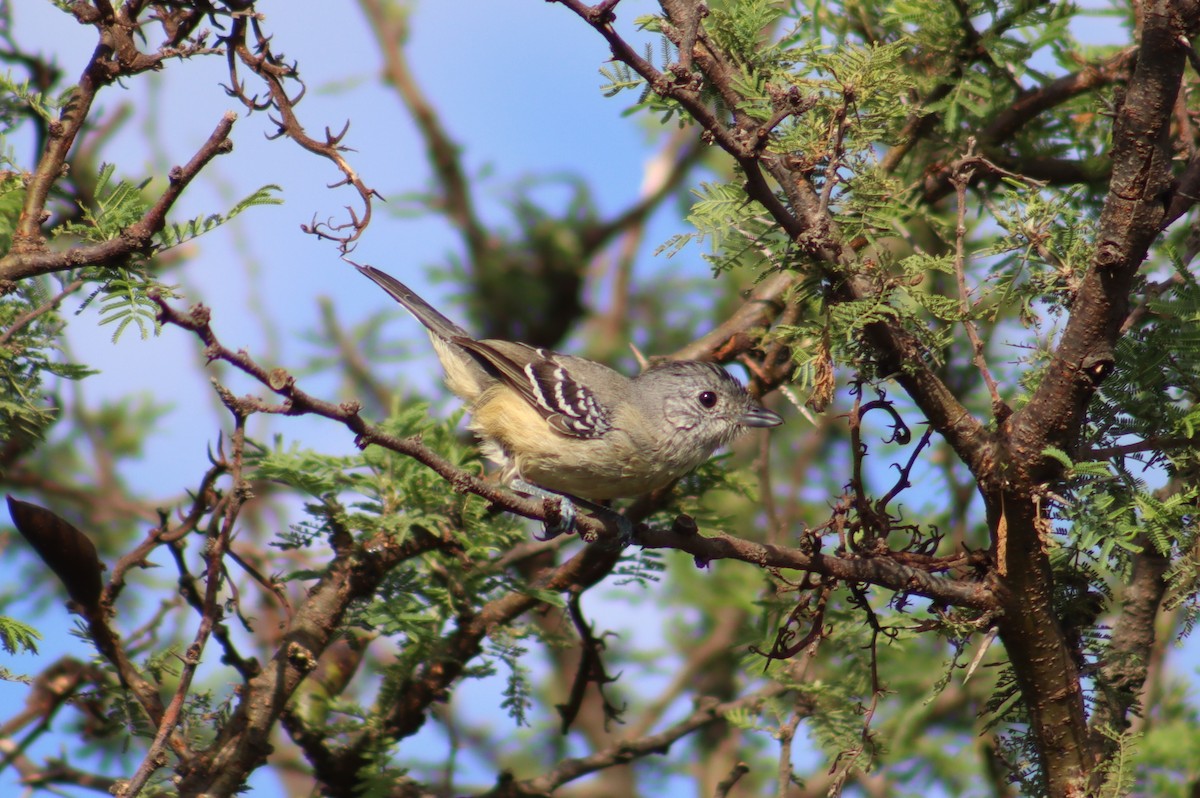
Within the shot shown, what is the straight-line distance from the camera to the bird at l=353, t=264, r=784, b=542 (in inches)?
197

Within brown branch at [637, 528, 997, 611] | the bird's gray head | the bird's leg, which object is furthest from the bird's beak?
brown branch at [637, 528, 997, 611]

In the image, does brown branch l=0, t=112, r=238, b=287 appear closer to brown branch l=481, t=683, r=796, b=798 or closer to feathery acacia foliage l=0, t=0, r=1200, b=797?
feathery acacia foliage l=0, t=0, r=1200, b=797

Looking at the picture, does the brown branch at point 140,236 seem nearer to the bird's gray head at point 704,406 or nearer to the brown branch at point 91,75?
the brown branch at point 91,75

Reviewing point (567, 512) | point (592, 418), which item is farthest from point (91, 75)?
point (592, 418)

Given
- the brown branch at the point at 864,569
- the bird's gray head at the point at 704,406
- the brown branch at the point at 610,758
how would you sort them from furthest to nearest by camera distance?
the bird's gray head at the point at 704,406 → the brown branch at the point at 610,758 → the brown branch at the point at 864,569

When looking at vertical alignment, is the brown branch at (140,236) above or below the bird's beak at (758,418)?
below

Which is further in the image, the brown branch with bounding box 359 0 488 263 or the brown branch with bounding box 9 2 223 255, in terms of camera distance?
the brown branch with bounding box 359 0 488 263

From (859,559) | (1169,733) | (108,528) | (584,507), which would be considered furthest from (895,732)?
(108,528)

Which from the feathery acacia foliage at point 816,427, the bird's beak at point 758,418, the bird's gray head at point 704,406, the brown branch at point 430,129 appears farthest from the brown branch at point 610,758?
the brown branch at point 430,129

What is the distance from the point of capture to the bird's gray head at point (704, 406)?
523 cm

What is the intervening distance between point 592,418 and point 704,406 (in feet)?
1.91

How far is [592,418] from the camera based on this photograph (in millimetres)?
5180

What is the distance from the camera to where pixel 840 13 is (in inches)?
190

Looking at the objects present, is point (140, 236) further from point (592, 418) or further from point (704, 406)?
point (704, 406)
